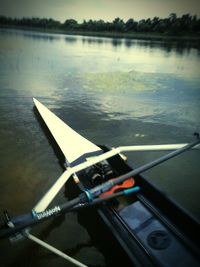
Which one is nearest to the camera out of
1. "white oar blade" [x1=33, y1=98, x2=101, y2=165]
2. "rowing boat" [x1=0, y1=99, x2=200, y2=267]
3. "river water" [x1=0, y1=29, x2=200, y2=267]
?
"rowing boat" [x1=0, y1=99, x2=200, y2=267]

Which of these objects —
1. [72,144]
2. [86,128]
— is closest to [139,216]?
[72,144]

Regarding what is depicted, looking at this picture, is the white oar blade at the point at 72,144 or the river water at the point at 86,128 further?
the white oar blade at the point at 72,144

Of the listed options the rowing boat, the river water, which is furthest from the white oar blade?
the river water

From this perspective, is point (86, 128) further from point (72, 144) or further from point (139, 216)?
point (139, 216)

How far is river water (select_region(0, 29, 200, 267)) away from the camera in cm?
509

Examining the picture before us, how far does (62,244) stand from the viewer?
16.5 ft

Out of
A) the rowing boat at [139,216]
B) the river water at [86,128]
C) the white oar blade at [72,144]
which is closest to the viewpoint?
the rowing boat at [139,216]

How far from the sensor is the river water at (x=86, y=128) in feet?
16.7

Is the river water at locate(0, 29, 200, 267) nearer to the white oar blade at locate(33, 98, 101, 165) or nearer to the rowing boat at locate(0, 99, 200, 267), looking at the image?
the rowing boat at locate(0, 99, 200, 267)

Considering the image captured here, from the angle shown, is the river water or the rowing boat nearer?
the rowing boat

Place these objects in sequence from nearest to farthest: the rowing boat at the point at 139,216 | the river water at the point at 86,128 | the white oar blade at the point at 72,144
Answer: the rowing boat at the point at 139,216, the river water at the point at 86,128, the white oar blade at the point at 72,144

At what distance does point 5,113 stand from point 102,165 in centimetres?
799

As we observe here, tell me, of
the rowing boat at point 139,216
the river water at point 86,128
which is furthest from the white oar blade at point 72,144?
the river water at point 86,128

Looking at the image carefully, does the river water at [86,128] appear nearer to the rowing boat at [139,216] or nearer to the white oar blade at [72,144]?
the rowing boat at [139,216]
